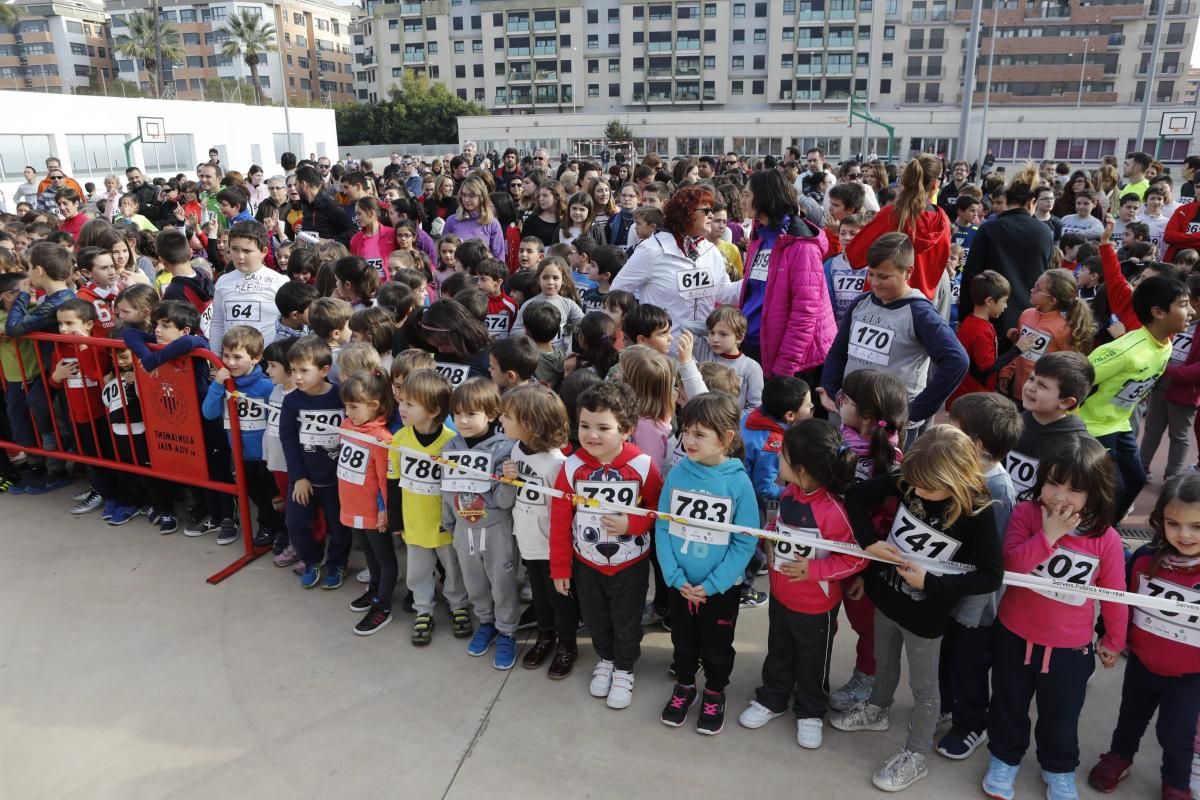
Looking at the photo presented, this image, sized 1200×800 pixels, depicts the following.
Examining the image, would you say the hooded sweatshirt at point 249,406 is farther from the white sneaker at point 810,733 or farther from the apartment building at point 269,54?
the apartment building at point 269,54

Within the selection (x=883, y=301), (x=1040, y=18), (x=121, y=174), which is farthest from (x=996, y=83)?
(x=883, y=301)

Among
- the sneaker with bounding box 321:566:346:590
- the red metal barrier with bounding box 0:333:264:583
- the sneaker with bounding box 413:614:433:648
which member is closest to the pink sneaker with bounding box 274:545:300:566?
the red metal barrier with bounding box 0:333:264:583

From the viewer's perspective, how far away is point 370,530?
4133 millimetres

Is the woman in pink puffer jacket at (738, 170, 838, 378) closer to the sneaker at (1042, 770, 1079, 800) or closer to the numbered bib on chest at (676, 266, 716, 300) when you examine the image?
the numbered bib on chest at (676, 266, 716, 300)

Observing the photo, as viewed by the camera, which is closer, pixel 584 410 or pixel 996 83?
pixel 584 410

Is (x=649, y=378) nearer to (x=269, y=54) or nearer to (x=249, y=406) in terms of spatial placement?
(x=249, y=406)

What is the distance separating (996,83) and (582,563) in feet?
260

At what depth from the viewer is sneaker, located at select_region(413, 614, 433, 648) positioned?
3939mm

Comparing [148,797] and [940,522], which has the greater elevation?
[940,522]

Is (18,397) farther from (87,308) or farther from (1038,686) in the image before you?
(1038,686)

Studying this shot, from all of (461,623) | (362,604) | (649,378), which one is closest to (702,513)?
(649,378)

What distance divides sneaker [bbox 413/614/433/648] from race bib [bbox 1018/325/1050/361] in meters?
3.90

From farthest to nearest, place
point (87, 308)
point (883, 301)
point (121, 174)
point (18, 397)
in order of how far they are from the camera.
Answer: point (121, 174) → point (18, 397) → point (87, 308) → point (883, 301)

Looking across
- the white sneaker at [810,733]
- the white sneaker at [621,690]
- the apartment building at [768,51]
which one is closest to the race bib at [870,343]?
the white sneaker at [810,733]
